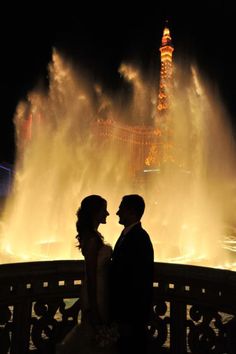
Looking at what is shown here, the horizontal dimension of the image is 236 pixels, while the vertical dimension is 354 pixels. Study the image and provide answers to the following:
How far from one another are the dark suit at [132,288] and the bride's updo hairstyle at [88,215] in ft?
0.86

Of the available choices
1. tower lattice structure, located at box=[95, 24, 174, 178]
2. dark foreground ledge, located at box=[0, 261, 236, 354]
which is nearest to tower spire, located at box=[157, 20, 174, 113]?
tower lattice structure, located at box=[95, 24, 174, 178]

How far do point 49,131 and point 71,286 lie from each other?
18.6 m

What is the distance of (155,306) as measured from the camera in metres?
3.40

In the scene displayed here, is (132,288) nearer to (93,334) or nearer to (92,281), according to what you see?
(92,281)

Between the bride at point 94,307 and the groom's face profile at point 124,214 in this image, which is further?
the groom's face profile at point 124,214

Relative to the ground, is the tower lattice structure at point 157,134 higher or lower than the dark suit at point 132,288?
higher

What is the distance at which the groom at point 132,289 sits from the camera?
2.23 metres

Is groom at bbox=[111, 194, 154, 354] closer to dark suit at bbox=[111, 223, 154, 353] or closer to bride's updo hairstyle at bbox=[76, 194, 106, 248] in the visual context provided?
dark suit at bbox=[111, 223, 154, 353]

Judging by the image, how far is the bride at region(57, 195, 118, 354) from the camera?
2.21 meters

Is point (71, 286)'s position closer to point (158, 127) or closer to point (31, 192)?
point (31, 192)

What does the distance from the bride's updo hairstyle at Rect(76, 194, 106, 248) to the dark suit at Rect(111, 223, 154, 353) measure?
26cm

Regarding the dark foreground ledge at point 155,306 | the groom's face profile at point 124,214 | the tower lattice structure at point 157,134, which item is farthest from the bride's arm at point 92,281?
the tower lattice structure at point 157,134

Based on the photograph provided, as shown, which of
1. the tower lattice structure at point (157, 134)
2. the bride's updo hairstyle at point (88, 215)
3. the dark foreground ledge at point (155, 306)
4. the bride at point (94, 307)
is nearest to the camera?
the bride at point (94, 307)

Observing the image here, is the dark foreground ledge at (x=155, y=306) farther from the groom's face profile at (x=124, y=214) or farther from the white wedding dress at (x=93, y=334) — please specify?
the groom's face profile at (x=124, y=214)
